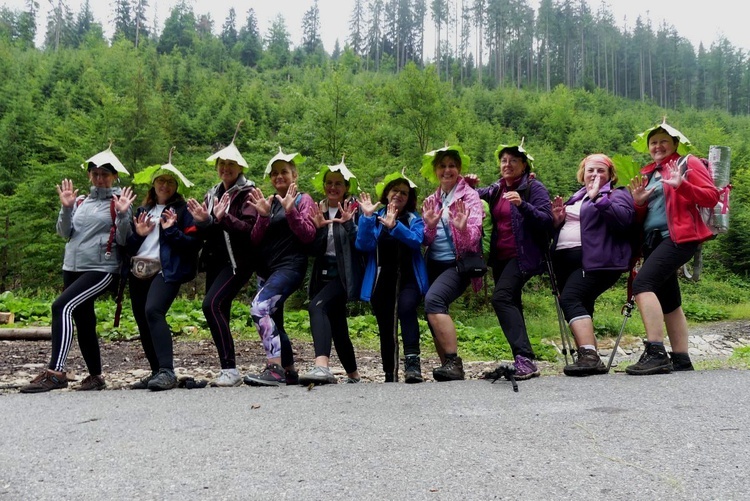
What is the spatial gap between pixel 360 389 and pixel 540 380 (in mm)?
1665

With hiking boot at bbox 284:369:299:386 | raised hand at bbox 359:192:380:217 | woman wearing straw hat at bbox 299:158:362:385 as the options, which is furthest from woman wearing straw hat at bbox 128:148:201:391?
raised hand at bbox 359:192:380:217

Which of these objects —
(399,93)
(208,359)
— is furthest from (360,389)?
(399,93)

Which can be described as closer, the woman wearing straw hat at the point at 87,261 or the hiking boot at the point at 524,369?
the hiking boot at the point at 524,369

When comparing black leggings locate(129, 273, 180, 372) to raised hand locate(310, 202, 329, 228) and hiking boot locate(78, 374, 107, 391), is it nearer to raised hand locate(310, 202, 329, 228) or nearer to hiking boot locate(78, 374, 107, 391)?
hiking boot locate(78, 374, 107, 391)

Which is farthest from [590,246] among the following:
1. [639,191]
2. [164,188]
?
[164,188]

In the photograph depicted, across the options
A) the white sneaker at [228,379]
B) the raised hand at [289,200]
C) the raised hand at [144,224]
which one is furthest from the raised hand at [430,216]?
the raised hand at [144,224]

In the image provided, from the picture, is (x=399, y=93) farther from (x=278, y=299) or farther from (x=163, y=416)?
(x=163, y=416)

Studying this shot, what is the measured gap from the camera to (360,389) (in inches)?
197

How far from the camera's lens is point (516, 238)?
545 cm

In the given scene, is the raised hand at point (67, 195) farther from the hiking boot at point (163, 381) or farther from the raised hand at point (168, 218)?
the hiking boot at point (163, 381)

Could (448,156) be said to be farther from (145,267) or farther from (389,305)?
(145,267)

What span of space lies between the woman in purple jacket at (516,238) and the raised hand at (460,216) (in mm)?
411

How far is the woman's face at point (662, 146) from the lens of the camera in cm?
541

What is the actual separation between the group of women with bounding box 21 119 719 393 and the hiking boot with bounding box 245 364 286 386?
1 cm
